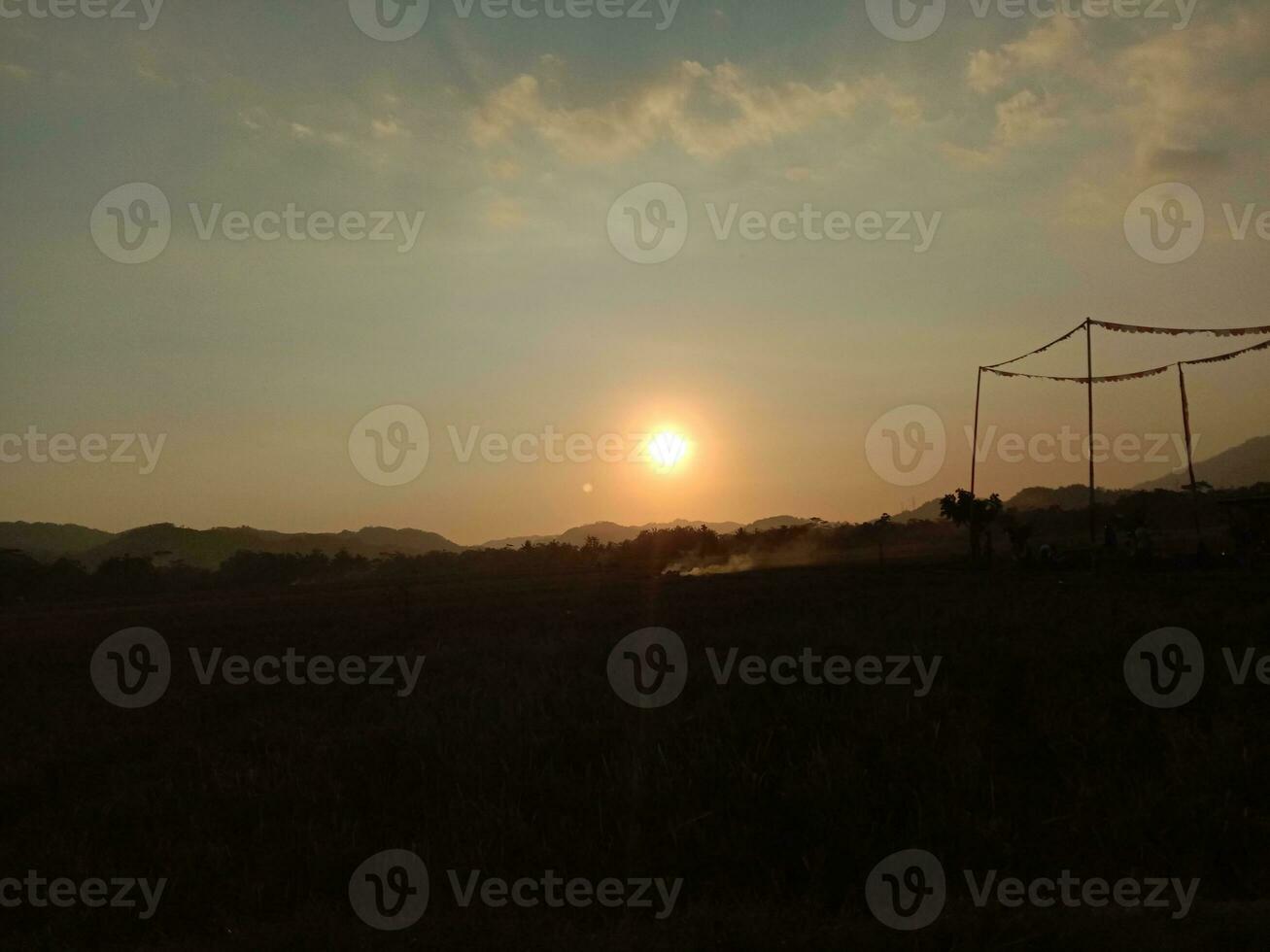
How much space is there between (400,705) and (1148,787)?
9.92m

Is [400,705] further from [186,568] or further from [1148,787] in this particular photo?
[186,568]

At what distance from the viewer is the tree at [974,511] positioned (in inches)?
1516

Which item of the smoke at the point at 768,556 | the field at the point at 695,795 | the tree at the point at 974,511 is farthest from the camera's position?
the smoke at the point at 768,556

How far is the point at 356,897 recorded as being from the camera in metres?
7.77

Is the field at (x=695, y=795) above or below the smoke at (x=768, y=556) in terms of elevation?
below

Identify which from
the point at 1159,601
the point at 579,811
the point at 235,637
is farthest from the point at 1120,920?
the point at 235,637

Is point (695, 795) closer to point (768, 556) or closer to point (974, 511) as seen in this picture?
point (974, 511)

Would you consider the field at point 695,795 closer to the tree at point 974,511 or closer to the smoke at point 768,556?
the tree at point 974,511

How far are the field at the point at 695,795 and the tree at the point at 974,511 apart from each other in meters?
22.5

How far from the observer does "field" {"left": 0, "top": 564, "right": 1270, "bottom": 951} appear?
21.5ft

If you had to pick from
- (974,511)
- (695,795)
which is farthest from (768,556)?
(695,795)

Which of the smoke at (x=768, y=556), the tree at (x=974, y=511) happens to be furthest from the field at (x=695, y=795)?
the smoke at (x=768, y=556)

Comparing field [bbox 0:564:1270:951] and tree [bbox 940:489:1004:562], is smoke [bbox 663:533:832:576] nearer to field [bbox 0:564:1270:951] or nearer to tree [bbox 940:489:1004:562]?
tree [bbox 940:489:1004:562]

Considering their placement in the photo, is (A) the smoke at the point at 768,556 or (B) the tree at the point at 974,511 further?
(A) the smoke at the point at 768,556
